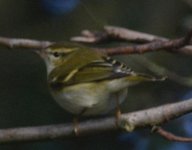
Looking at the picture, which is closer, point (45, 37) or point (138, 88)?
point (138, 88)

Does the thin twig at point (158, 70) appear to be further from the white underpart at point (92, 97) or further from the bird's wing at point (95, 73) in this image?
the white underpart at point (92, 97)

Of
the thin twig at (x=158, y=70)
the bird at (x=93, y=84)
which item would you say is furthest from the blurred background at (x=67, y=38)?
the bird at (x=93, y=84)

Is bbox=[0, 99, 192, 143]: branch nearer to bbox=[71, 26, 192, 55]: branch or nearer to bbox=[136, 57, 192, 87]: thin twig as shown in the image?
bbox=[71, 26, 192, 55]: branch

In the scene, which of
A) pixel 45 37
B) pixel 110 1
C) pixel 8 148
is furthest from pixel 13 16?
pixel 8 148

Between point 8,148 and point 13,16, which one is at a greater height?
point 13,16

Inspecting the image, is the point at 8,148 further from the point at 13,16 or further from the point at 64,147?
the point at 13,16

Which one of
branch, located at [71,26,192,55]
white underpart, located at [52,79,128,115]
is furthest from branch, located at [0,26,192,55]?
white underpart, located at [52,79,128,115]

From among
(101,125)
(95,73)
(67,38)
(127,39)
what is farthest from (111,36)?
(67,38)
